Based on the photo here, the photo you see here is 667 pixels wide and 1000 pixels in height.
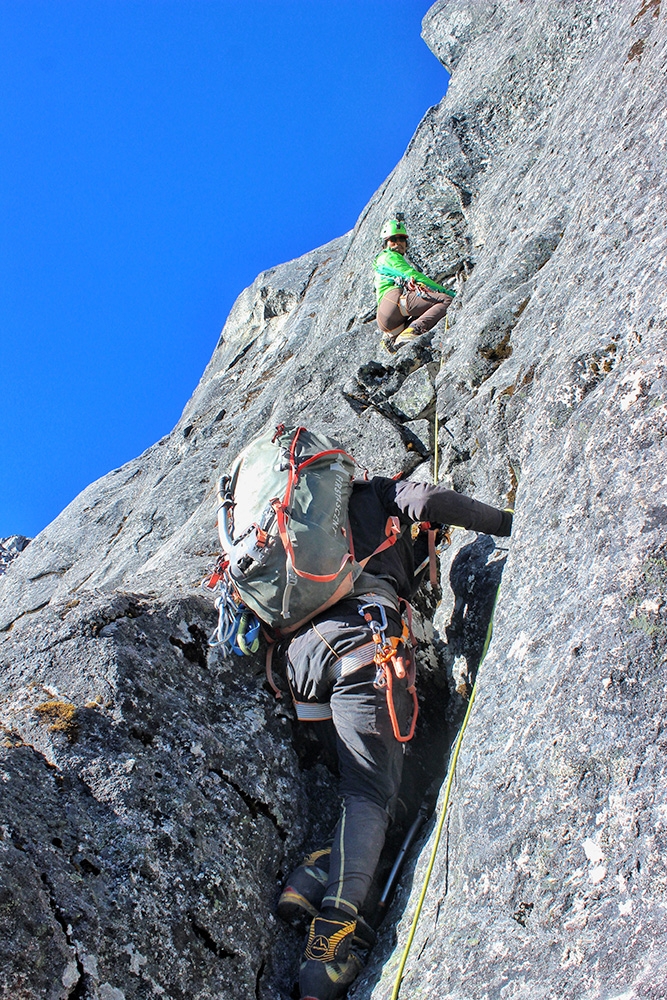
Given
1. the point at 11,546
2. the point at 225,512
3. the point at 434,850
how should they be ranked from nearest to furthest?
the point at 434,850
the point at 225,512
the point at 11,546

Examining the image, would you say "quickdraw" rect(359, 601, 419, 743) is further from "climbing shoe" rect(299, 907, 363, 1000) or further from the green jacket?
the green jacket

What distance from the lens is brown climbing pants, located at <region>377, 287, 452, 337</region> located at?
38.4 ft

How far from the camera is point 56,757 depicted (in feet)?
18.1

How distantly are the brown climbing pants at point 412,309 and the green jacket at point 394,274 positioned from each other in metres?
0.15

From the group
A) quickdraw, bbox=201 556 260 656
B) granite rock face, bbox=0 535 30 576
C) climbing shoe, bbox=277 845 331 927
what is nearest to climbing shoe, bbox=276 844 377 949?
climbing shoe, bbox=277 845 331 927

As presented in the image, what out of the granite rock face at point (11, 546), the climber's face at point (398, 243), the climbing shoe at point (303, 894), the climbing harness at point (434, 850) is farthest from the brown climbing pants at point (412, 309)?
the granite rock face at point (11, 546)

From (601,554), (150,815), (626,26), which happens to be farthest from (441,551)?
(626,26)

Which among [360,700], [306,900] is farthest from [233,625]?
[306,900]

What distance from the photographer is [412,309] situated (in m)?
11.9

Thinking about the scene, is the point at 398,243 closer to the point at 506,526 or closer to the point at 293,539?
the point at 506,526

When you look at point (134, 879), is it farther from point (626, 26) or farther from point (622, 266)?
point (626, 26)

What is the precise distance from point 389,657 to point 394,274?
7.81 metres

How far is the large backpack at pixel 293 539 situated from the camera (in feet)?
20.8

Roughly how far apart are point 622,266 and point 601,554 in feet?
9.55
